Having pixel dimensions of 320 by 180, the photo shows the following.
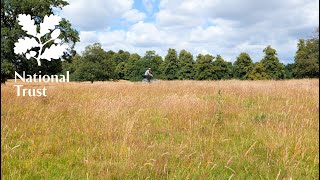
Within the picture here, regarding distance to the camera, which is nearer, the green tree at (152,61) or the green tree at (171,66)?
the green tree at (171,66)

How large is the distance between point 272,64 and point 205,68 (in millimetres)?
13848

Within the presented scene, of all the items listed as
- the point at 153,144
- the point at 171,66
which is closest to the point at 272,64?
the point at 171,66

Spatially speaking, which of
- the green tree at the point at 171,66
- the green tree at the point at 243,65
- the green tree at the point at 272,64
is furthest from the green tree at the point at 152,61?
the green tree at the point at 272,64

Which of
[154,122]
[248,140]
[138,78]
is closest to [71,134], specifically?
[154,122]

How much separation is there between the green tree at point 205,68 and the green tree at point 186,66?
2.65 m

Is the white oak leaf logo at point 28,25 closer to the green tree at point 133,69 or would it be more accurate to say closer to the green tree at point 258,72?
the green tree at point 258,72

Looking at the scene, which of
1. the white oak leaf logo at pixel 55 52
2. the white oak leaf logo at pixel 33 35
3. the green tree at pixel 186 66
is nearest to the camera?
the white oak leaf logo at pixel 33 35

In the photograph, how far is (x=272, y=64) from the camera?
5944cm

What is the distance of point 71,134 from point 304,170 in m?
3.69

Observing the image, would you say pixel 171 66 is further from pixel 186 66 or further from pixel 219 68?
pixel 219 68

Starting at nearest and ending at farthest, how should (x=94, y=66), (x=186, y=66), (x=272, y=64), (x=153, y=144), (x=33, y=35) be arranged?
(x=153, y=144)
(x=33, y=35)
(x=94, y=66)
(x=272, y=64)
(x=186, y=66)

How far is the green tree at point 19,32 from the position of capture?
16.7m

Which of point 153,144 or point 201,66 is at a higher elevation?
point 201,66

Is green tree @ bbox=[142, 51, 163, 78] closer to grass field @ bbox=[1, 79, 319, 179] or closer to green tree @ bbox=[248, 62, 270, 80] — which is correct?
green tree @ bbox=[248, 62, 270, 80]
